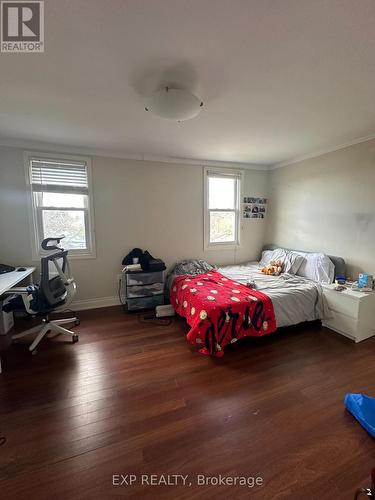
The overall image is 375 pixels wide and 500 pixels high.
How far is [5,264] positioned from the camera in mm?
3061

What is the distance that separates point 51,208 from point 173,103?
Answer: 246cm

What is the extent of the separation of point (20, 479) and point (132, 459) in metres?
0.59

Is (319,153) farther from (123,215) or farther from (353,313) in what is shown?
(123,215)

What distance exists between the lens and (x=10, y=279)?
8.04 feet

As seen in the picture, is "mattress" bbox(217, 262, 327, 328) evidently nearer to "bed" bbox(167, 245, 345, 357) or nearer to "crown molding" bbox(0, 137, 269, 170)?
"bed" bbox(167, 245, 345, 357)

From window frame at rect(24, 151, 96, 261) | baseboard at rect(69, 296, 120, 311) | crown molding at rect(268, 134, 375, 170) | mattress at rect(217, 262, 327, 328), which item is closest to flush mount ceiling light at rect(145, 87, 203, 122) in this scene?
window frame at rect(24, 151, 96, 261)

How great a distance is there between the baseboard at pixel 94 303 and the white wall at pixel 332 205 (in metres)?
3.25

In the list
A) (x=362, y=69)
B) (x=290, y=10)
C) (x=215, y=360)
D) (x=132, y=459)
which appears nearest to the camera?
(x=290, y=10)

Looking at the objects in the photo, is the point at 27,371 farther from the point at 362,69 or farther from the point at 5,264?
the point at 362,69

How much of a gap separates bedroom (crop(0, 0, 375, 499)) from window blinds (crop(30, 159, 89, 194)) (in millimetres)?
25

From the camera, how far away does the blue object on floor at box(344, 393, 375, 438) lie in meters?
1.44

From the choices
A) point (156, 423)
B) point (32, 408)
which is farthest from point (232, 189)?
point (32, 408)

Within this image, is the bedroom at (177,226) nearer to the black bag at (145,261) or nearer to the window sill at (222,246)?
the black bag at (145,261)

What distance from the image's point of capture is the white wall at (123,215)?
3.03 metres
